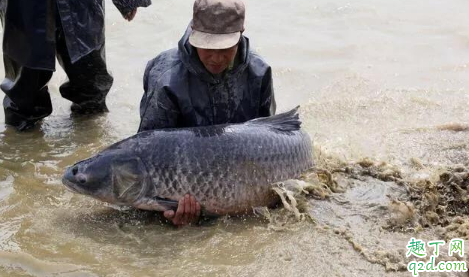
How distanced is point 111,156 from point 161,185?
0.36m

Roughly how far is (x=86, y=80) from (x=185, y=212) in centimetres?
220

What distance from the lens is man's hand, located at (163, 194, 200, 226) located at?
4.02 m

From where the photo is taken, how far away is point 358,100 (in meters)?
6.29

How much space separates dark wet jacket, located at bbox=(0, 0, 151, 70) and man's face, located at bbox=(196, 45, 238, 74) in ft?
4.19

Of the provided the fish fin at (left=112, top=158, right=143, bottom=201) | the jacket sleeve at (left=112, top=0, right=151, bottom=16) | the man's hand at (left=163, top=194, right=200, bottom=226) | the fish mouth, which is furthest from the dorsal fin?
the jacket sleeve at (left=112, top=0, right=151, bottom=16)

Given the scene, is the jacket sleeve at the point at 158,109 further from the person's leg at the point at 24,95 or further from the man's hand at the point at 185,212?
the person's leg at the point at 24,95

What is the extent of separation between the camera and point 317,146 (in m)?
5.00

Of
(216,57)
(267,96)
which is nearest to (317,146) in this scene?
(267,96)

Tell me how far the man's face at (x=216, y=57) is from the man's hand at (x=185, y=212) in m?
0.85

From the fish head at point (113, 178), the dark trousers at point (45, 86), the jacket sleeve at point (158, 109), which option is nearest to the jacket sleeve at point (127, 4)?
the dark trousers at point (45, 86)

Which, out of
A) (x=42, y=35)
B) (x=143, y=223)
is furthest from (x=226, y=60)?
(x=42, y=35)

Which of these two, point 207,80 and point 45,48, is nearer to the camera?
point 207,80

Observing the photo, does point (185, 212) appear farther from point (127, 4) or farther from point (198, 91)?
point (127, 4)

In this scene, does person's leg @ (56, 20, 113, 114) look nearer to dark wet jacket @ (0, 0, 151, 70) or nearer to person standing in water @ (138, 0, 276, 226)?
dark wet jacket @ (0, 0, 151, 70)
